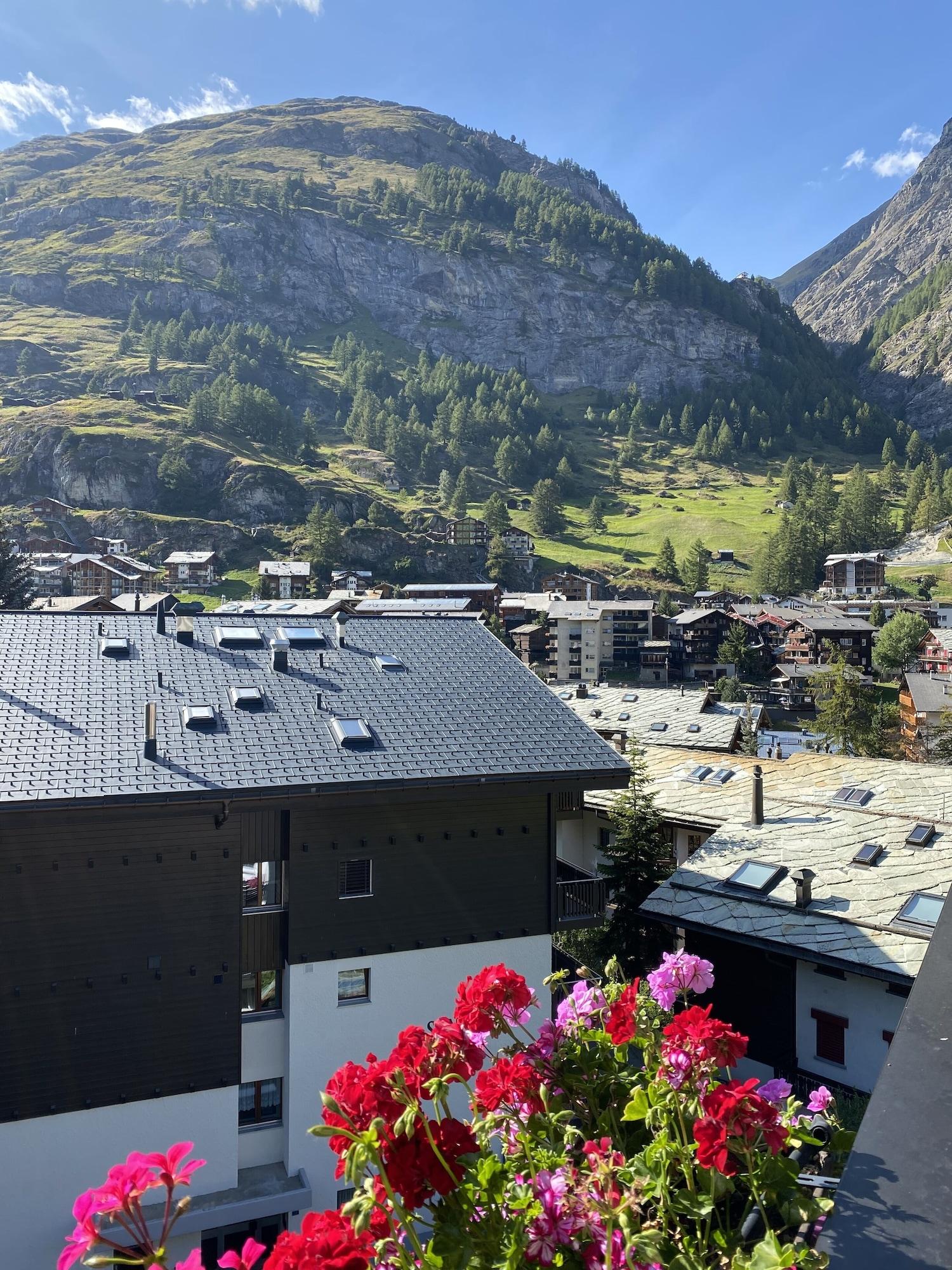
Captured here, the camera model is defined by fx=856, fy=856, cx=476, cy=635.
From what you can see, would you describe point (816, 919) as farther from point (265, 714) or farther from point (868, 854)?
point (265, 714)

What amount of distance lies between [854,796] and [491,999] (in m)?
21.4

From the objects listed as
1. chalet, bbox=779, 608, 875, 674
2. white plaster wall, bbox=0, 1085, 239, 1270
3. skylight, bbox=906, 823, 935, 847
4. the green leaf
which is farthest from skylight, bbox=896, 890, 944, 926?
chalet, bbox=779, 608, 875, 674

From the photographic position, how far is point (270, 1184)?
41.5 ft

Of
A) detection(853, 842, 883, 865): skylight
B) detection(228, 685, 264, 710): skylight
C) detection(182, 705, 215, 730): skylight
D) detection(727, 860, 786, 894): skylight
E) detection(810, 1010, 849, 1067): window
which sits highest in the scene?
detection(228, 685, 264, 710): skylight

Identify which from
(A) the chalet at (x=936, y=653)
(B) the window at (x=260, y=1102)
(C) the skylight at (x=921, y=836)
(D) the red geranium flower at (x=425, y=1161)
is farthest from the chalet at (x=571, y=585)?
(D) the red geranium flower at (x=425, y=1161)

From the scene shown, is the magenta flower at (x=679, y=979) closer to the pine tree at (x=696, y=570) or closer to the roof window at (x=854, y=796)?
the roof window at (x=854, y=796)

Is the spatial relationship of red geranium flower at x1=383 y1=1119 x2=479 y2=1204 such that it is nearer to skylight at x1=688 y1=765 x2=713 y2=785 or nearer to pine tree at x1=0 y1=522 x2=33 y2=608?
skylight at x1=688 y1=765 x2=713 y2=785

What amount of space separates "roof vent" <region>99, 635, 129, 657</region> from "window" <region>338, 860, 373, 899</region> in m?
5.75

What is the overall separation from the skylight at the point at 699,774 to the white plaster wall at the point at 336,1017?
557 inches

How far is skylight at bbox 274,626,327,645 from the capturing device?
676 inches

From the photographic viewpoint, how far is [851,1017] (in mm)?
15219

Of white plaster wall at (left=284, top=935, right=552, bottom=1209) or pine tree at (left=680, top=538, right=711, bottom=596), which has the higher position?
pine tree at (left=680, top=538, right=711, bottom=596)

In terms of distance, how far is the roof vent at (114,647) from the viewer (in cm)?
1555

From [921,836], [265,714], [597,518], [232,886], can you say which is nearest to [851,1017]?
[921,836]
